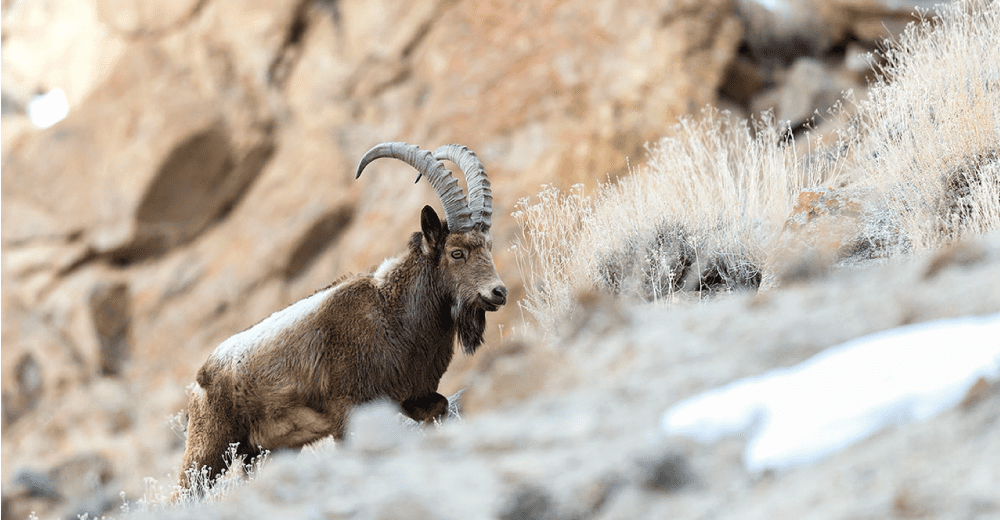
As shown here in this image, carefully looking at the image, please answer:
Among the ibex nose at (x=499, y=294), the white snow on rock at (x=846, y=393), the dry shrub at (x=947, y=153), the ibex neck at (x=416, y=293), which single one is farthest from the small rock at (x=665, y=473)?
the ibex neck at (x=416, y=293)

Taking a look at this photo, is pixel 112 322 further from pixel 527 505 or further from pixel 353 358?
pixel 527 505

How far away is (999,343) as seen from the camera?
212 centimetres

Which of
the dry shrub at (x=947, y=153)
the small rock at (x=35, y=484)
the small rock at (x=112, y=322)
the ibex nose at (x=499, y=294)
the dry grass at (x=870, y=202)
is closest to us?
the dry shrub at (x=947, y=153)

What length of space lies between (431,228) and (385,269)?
1.23 feet

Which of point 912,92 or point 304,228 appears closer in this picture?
point 912,92

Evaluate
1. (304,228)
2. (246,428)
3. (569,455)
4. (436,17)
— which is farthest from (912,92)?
(304,228)

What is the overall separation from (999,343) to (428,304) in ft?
10.3

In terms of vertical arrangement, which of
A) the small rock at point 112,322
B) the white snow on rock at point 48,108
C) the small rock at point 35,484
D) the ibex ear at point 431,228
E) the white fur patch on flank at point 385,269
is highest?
the white snow on rock at point 48,108

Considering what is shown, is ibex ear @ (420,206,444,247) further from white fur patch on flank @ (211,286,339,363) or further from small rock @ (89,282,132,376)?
small rock @ (89,282,132,376)

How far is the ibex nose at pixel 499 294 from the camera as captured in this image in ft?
15.1

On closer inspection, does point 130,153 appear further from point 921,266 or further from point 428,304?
point 921,266

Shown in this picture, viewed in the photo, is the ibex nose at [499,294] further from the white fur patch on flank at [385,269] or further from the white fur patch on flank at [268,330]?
the white fur patch on flank at [268,330]

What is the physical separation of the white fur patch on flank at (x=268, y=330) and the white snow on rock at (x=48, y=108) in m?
10.6

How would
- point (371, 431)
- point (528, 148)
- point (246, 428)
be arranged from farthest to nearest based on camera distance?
point (528, 148)
point (246, 428)
point (371, 431)
